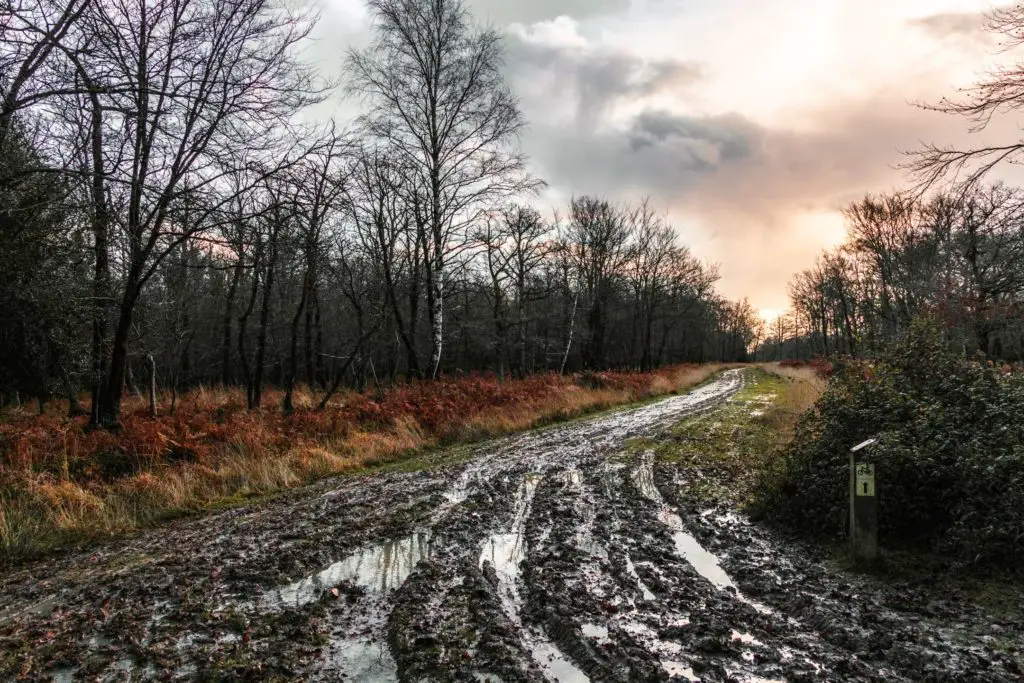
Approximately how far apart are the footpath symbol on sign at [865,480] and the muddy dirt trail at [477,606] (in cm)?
74

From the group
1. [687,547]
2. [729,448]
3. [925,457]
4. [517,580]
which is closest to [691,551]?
[687,547]

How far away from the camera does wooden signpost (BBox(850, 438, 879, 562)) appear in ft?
15.7

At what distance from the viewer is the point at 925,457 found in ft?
17.1

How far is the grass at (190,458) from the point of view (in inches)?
257

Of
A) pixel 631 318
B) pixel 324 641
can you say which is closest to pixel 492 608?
pixel 324 641

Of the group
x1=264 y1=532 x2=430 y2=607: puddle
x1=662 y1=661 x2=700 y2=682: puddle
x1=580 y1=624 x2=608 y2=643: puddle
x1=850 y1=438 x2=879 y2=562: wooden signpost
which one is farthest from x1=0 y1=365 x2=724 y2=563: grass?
x1=850 y1=438 x2=879 y2=562: wooden signpost

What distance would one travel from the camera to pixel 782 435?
449 inches

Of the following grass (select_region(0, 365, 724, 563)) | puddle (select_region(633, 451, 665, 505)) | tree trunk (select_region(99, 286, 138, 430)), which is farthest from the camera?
tree trunk (select_region(99, 286, 138, 430))

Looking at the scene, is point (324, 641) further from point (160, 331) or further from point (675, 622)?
point (160, 331)

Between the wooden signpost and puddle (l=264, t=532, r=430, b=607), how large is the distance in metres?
3.81

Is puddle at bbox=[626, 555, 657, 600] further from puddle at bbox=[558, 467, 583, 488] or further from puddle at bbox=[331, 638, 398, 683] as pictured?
puddle at bbox=[558, 467, 583, 488]

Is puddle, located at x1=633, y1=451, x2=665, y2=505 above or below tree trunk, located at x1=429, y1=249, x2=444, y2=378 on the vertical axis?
below

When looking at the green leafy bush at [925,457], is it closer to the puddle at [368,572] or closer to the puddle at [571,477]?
the puddle at [571,477]

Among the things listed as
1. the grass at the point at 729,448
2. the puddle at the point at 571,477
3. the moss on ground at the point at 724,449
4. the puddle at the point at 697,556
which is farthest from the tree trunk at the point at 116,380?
the puddle at the point at 697,556
